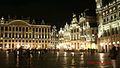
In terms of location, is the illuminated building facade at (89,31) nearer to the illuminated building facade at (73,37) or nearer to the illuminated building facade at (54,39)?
the illuminated building facade at (73,37)

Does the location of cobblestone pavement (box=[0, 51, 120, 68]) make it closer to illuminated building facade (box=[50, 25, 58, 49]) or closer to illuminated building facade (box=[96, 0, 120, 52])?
illuminated building facade (box=[96, 0, 120, 52])

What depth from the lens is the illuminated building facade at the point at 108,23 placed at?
6962 cm

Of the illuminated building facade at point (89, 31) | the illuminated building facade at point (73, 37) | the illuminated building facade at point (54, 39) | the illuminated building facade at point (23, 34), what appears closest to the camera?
the illuminated building facade at point (89, 31)

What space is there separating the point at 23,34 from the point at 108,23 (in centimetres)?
6761

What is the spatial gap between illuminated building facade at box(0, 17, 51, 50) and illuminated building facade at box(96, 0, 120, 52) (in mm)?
55460

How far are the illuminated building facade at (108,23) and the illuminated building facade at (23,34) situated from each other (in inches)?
2183

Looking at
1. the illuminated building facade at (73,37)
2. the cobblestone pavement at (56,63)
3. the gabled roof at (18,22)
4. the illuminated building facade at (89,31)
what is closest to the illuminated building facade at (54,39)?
the illuminated building facade at (73,37)

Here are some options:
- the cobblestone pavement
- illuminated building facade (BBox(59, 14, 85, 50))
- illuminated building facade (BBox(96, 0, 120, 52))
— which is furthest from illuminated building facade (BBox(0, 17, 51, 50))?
the cobblestone pavement

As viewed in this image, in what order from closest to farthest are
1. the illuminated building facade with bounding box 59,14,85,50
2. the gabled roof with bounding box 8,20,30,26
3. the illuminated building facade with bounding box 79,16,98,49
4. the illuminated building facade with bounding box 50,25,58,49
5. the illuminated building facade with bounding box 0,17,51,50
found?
the illuminated building facade with bounding box 79,16,98,49, the illuminated building facade with bounding box 59,14,85,50, the illuminated building facade with bounding box 0,17,51,50, the gabled roof with bounding box 8,20,30,26, the illuminated building facade with bounding box 50,25,58,49

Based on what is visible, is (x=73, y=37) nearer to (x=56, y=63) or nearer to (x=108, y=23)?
(x=108, y=23)

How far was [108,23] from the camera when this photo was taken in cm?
7612

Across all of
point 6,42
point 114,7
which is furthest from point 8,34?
point 114,7

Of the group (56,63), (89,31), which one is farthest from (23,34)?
(56,63)

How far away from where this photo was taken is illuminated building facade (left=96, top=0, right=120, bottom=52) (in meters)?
69.6
